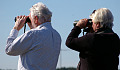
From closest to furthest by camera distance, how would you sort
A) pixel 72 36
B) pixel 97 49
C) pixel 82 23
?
pixel 97 49, pixel 72 36, pixel 82 23

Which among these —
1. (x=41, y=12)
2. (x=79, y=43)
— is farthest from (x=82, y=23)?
(x=41, y=12)

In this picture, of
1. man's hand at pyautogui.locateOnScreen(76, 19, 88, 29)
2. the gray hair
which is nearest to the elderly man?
man's hand at pyautogui.locateOnScreen(76, 19, 88, 29)

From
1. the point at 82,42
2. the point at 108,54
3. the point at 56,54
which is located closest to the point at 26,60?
the point at 56,54

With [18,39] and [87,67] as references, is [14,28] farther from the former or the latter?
[87,67]

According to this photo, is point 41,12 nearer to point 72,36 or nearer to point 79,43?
point 72,36

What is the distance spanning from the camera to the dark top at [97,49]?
4840mm

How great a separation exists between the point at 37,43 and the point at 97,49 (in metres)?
0.85

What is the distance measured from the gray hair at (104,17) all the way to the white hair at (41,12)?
665mm

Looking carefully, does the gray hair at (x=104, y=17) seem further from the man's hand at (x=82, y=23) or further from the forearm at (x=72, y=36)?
the forearm at (x=72, y=36)

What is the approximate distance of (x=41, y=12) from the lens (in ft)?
16.4

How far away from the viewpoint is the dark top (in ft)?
15.9

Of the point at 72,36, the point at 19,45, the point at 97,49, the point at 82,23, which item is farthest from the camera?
the point at 82,23

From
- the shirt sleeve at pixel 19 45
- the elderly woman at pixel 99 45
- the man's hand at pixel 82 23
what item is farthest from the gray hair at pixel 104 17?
the shirt sleeve at pixel 19 45

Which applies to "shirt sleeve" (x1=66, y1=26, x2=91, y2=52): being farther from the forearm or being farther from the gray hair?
the gray hair
